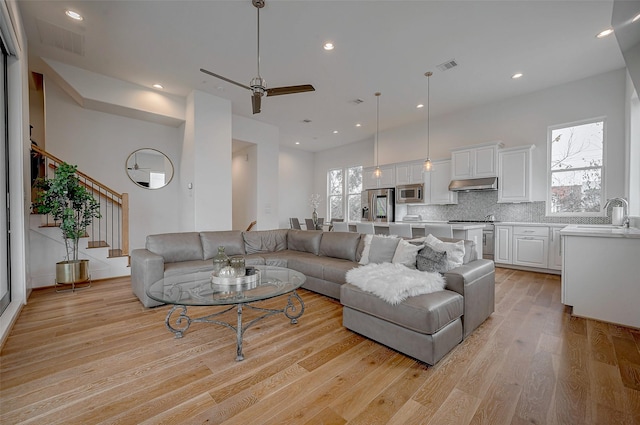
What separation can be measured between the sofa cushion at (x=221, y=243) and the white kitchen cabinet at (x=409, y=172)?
14.4 ft

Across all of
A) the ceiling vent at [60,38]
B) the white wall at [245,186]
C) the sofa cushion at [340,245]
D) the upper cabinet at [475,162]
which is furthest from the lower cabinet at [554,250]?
the ceiling vent at [60,38]

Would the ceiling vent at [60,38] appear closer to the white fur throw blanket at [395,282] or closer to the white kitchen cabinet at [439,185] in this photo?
the white fur throw blanket at [395,282]

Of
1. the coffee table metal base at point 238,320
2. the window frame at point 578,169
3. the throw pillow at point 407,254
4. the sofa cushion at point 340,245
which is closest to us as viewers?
the coffee table metal base at point 238,320

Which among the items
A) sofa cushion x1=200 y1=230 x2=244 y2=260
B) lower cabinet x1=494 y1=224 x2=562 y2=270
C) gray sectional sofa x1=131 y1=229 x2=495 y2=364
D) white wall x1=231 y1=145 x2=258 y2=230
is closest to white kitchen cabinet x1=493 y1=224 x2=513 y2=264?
lower cabinet x1=494 y1=224 x2=562 y2=270

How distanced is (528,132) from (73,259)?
8.25 m

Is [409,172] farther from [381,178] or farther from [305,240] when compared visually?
[305,240]

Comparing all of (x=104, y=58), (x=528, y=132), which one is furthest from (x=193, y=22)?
(x=528, y=132)

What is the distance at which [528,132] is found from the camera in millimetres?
5242

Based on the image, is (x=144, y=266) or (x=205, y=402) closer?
(x=205, y=402)

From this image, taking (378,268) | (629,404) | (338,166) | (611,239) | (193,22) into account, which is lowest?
(629,404)

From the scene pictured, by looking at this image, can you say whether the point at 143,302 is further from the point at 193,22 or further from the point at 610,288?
the point at 610,288

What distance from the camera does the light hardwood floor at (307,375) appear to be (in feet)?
5.04

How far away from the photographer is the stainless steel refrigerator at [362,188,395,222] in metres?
7.18

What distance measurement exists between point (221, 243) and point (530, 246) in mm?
5379
